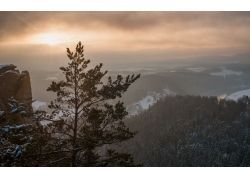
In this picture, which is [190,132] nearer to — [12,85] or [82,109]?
[12,85]

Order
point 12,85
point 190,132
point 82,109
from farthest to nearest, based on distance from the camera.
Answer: point 190,132 → point 12,85 → point 82,109

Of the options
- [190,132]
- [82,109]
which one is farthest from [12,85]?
[190,132]

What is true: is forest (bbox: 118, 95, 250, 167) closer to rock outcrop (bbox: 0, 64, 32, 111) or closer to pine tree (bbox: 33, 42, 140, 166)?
rock outcrop (bbox: 0, 64, 32, 111)

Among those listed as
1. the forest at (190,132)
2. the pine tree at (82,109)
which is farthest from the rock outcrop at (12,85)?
the forest at (190,132)

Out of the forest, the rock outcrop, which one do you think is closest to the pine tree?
the rock outcrop

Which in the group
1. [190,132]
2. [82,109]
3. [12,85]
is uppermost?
[12,85]

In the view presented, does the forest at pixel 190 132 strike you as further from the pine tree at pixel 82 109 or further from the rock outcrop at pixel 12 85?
the pine tree at pixel 82 109

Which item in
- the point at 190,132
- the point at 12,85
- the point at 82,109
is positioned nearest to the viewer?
the point at 82,109

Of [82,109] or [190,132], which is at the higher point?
[82,109]
